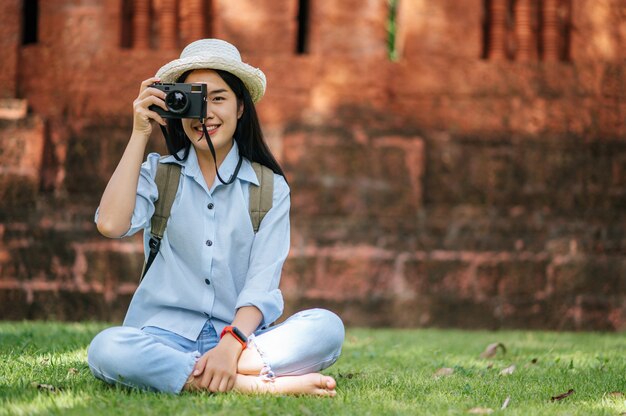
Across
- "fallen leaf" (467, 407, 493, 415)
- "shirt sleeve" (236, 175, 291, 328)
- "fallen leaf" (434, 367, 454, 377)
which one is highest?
"shirt sleeve" (236, 175, 291, 328)

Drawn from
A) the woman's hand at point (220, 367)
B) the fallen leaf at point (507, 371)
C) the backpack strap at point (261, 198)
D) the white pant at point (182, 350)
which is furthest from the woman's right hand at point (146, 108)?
the fallen leaf at point (507, 371)

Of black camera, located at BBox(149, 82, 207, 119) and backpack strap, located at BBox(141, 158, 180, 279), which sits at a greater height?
black camera, located at BBox(149, 82, 207, 119)

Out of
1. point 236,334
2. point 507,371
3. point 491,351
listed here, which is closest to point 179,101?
point 236,334

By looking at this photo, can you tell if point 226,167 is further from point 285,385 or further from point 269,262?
point 285,385

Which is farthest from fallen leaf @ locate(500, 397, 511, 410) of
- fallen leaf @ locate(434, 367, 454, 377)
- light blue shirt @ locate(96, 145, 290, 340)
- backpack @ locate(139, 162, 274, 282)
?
backpack @ locate(139, 162, 274, 282)

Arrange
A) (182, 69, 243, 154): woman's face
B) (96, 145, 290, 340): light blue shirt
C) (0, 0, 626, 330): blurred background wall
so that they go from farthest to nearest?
(0, 0, 626, 330): blurred background wall < (182, 69, 243, 154): woman's face < (96, 145, 290, 340): light blue shirt

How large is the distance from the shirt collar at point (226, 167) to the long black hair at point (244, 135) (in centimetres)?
3

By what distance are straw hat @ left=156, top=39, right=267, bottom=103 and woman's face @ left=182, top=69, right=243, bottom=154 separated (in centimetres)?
5

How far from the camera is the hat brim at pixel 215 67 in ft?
11.7

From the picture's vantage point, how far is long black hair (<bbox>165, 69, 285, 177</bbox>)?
12.3 feet

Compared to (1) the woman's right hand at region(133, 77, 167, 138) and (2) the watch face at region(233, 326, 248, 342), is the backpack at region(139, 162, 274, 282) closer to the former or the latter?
(1) the woman's right hand at region(133, 77, 167, 138)

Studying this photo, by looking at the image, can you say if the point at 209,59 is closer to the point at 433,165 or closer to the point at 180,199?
the point at 180,199

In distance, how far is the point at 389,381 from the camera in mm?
3770

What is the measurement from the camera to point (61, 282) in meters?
6.69
